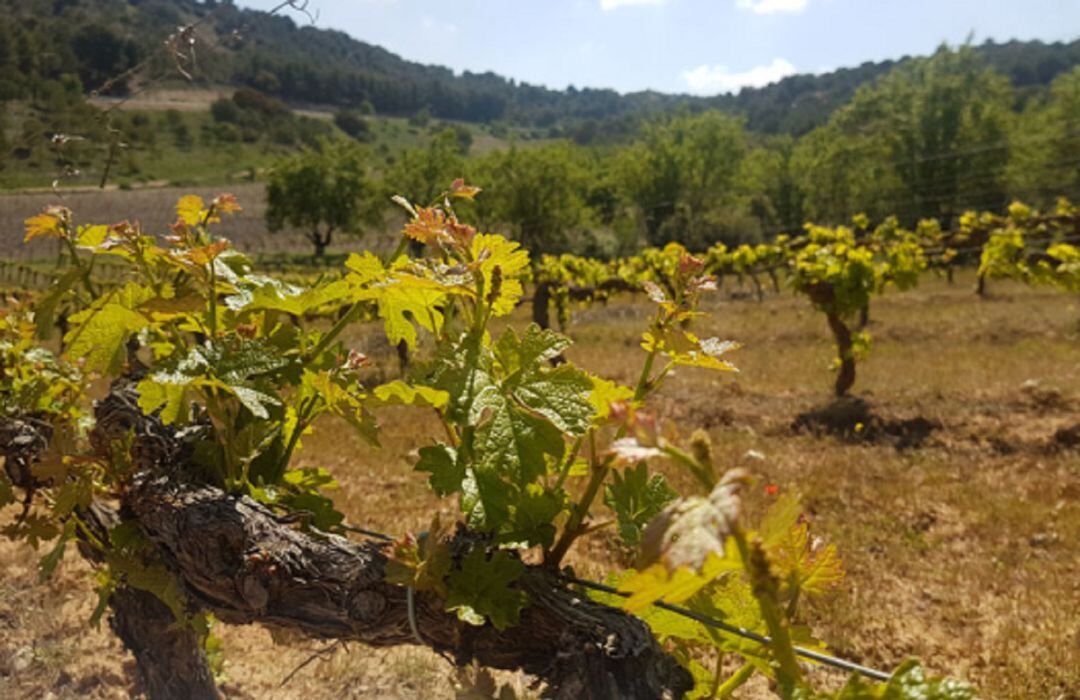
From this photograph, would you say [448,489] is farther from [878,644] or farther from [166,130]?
[166,130]

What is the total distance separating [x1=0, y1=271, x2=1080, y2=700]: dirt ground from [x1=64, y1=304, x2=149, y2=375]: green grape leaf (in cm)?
62

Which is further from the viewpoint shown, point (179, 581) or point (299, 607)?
point (179, 581)

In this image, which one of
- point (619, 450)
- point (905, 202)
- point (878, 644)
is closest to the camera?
point (619, 450)

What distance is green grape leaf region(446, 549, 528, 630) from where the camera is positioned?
1.00 m

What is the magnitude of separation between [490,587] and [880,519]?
5.45 meters

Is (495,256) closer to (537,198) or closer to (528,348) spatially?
(528,348)

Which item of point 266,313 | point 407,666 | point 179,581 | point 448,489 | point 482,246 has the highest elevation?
point 482,246

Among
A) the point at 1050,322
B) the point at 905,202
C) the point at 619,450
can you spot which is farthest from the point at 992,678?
the point at 905,202

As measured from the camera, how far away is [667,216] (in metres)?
48.7

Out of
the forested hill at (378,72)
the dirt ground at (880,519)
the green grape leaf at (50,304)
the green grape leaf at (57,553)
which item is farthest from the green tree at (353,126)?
the green grape leaf at (50,304)

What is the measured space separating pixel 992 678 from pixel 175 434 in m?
3.74

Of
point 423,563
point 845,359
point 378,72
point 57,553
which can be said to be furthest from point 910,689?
point 378,72

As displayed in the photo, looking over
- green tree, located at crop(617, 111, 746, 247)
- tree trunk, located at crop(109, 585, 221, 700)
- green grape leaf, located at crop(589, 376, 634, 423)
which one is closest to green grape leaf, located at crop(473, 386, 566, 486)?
green grape leaf, located at crop(589, 376, 634, 423)

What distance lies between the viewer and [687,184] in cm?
5172
